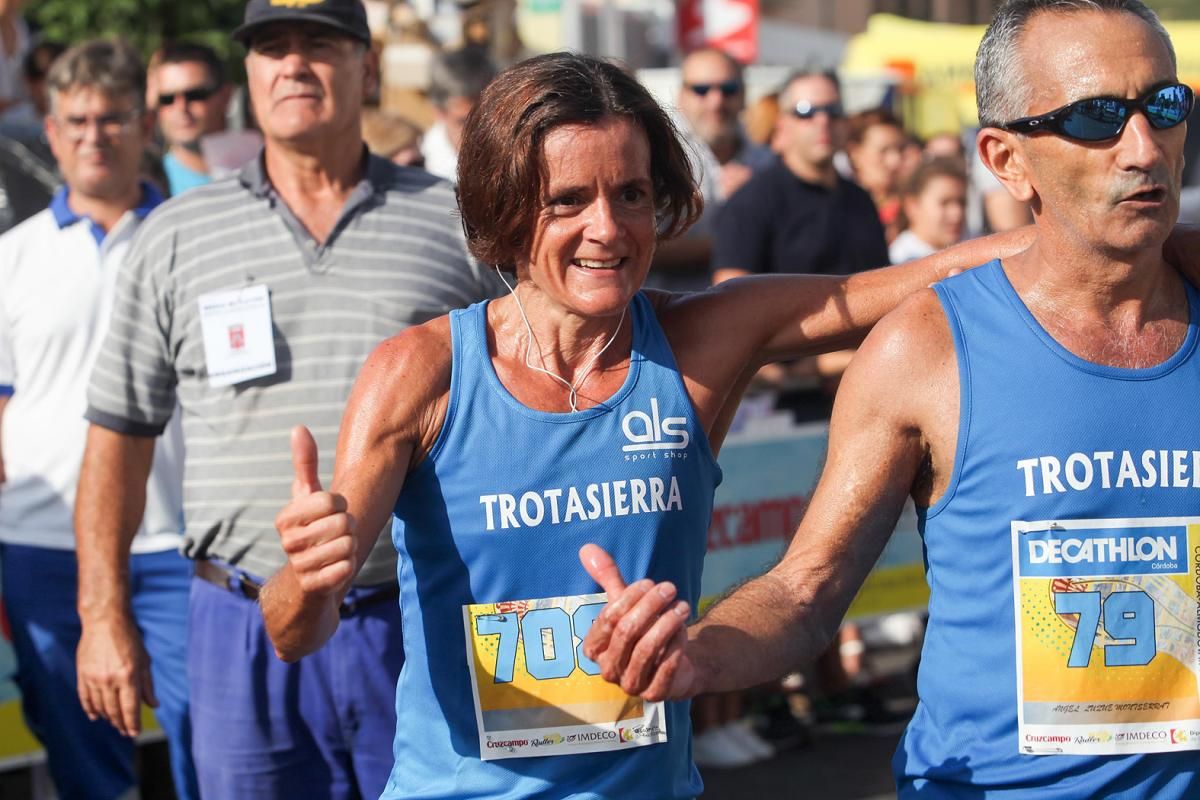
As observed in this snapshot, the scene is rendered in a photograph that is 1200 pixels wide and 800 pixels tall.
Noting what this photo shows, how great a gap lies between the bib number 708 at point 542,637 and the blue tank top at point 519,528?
1.4 inches

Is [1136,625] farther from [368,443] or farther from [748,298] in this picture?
[368,443]

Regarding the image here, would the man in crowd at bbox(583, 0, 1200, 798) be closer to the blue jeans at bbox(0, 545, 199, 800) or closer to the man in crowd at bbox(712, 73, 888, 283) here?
the blue jeans at bbox(0, 545, 199, 800)

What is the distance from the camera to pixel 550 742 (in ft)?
9.37

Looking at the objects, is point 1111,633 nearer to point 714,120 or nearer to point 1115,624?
point 1115,624

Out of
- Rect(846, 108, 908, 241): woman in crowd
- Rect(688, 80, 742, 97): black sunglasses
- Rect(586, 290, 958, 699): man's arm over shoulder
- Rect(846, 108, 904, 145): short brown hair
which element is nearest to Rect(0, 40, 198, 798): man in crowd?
Rect(586, 290, 958, 699): man's arm over shoulder

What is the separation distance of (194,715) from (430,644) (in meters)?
1.34

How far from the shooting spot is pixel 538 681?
112 inches

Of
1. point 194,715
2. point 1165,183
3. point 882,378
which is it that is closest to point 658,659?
point 882,378

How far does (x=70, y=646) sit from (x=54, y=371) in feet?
2.86

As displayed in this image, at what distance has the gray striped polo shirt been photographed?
3848 millimetres

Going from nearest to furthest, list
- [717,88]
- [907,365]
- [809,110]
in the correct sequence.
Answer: [907,365], [809,110], [717,88]

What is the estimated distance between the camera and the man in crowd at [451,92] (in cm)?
725

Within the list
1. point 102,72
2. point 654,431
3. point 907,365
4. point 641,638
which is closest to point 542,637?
point 654,431

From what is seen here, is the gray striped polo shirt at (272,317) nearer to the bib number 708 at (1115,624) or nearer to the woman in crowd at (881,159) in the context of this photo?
the bib number 708 at (1115,624)
